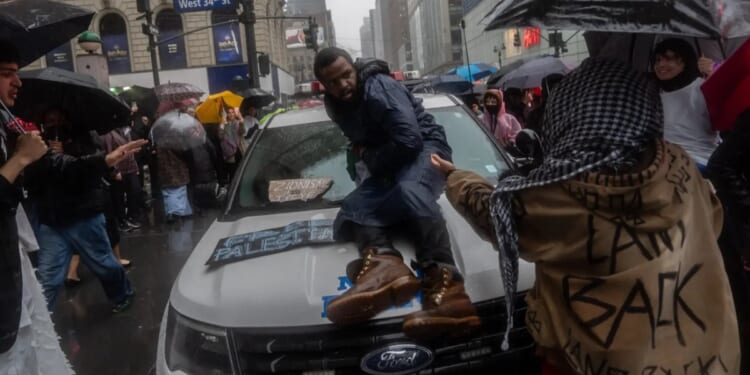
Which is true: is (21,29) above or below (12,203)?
above

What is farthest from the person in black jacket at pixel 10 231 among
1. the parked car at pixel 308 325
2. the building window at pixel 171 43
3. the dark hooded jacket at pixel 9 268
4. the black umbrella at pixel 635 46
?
the building window at pixel 171 43

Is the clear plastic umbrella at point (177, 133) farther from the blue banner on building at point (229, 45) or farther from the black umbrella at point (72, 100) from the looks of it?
the blue banner on building at point (229, 45)

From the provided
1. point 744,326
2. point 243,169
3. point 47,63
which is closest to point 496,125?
point 243,169

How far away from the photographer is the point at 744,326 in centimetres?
221

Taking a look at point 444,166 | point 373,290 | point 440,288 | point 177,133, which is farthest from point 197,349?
point 177,133

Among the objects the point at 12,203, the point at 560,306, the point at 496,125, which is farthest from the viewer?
the point at 496,125

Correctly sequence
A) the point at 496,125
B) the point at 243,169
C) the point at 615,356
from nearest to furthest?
the point at 615,356, the point at 243,169, the point at 496,125

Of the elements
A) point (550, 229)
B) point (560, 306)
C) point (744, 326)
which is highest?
point (550, 229)

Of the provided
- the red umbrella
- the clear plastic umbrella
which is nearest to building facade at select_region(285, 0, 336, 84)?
the clear plastic umbrella

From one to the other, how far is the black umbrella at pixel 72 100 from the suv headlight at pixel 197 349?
250 cm

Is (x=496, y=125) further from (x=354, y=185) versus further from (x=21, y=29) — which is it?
(x=21, y=29)

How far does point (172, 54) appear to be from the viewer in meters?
31.9

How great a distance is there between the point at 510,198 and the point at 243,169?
2.36 metres

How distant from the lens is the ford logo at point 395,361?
2361mm
